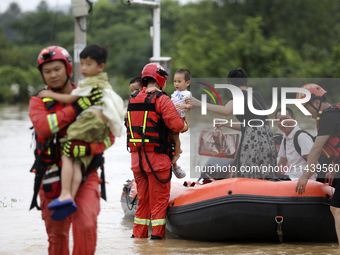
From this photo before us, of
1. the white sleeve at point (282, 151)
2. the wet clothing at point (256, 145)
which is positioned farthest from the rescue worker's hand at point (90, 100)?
the white sleeve at point (282, 151)

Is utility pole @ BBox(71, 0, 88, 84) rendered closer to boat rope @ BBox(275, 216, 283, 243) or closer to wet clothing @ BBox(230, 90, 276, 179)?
wet clothing @ BBox(230, 90, 276, 179)

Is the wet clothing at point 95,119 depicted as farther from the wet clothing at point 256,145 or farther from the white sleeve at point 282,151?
the white sleeve at point 282,151

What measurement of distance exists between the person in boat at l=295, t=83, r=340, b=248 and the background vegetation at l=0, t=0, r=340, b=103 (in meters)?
9.98

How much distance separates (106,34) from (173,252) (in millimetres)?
57471

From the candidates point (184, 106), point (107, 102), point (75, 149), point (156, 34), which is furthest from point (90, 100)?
point (156, 34)

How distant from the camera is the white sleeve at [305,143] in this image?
5387mm

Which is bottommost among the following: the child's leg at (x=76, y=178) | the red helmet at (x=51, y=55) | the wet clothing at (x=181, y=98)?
the child's leg at (x=76, y=178)

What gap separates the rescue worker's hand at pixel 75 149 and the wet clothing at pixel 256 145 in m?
2.28

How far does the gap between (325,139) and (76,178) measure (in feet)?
8.14

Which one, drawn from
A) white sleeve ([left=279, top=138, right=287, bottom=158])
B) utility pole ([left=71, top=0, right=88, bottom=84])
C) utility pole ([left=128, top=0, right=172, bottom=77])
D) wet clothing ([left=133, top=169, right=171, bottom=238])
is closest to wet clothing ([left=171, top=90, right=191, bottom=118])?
wet clothing ([left=133, top=169, right=171, bottom=238])

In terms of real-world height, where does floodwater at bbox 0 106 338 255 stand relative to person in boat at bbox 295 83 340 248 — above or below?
below

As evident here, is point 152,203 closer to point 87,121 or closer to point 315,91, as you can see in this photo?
point 315,91

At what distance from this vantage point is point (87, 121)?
3520mm

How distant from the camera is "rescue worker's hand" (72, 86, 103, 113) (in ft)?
11.7
